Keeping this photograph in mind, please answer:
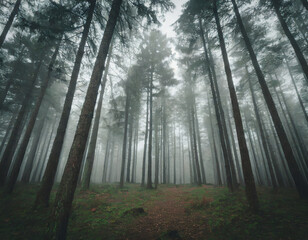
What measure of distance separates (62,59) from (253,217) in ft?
50.6

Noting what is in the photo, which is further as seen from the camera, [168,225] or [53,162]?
[53,162]

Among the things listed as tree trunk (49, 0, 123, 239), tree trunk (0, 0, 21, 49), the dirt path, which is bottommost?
the dirt path

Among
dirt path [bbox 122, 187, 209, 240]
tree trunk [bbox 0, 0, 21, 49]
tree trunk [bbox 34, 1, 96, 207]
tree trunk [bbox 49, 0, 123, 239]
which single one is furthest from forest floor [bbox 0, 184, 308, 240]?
tree trunk [bbox 0, 0, 21, 49]

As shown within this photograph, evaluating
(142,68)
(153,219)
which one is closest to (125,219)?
(153,219)

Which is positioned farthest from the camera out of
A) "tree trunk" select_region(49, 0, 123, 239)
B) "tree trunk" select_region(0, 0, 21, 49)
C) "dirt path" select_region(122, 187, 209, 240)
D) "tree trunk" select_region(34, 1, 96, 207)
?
"tree trunk" select_region(0, 0, 21, 49)

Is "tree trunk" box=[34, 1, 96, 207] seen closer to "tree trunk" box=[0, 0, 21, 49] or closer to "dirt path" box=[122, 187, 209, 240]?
"dirt path" box=[122, 187, 209, 240]

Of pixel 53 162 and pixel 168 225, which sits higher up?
pixel 53 162

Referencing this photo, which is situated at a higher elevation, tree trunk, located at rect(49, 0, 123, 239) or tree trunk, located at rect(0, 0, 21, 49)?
tree trunk, located at rect(0, 0, 21, 49)

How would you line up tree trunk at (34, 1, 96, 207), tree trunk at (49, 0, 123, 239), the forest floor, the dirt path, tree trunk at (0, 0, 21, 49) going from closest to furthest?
tree trunk at (49, 0, 123, 239) → the forest floor → the dirt path → tree trunk at (34, 1, 96, 207) → tree trunk at (0, 0, 21, 49)

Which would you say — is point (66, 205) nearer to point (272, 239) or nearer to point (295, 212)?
point (272, 239)

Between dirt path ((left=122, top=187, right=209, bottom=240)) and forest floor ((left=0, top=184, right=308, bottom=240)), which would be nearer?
forest floor ((left=0, top=184, right=308, bottom=240))


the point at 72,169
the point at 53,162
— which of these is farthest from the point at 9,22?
the point at 72,169

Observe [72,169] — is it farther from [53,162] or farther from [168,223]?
[168,223]

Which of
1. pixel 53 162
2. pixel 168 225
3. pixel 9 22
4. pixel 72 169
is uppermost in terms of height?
pixel 9 22
